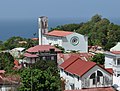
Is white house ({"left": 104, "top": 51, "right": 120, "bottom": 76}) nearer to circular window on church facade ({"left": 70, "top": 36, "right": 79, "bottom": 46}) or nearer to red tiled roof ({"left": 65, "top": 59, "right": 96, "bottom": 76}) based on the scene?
red tiled roof ({"left": 65, "top": 59, "right": 96, "bottom": 76})

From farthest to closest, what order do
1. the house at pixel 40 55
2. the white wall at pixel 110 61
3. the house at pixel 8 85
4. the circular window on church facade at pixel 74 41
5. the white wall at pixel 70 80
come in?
the circular window on church facade at pixel 74 41 < the house at pixel 40 55 < the white wall at pixel 110 61 < the white wall at pixel 70 80 < the house at pixel 8 85

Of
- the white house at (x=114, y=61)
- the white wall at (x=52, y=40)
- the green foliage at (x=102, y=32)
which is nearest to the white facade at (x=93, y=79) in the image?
the white house at (x=114, y=61)

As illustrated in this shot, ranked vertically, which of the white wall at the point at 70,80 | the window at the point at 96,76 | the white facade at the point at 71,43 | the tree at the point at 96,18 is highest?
the tree at the point at 96,18

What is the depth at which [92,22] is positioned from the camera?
77188 mm

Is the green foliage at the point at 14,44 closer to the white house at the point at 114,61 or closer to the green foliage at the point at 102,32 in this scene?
the green foliage at the point at 102,32

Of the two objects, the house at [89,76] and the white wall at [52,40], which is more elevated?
the white wall at [52,40]

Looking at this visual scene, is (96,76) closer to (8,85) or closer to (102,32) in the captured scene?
(8,85)

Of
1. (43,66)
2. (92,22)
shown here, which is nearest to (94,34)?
(92,22)

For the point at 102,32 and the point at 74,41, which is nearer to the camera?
the point at 74,41

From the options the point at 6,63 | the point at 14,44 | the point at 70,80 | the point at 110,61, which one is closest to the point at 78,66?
the point at 70,80

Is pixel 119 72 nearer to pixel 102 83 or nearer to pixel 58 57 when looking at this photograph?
pixel 102 83

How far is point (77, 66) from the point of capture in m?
32.5

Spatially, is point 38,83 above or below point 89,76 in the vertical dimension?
above

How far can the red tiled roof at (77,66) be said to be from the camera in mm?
30570
